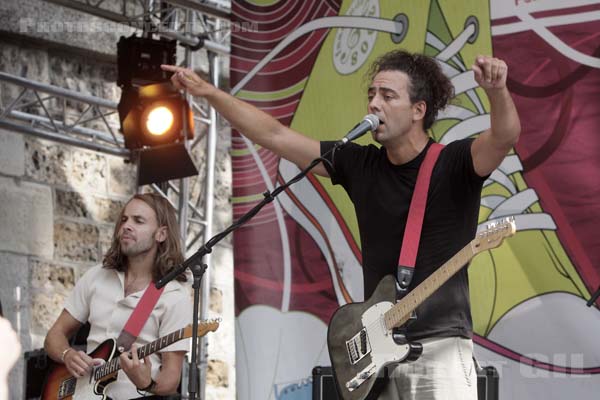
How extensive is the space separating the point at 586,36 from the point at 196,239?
3.84 meters

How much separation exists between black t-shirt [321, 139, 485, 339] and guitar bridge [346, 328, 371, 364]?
132 millimetres

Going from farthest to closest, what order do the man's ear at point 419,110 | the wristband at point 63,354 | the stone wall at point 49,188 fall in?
1. the stone wall at point 49,188
2. the wristband at point 63,354
3. the man's ear at point 419,110

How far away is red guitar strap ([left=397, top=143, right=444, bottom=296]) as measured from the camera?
10.6ft

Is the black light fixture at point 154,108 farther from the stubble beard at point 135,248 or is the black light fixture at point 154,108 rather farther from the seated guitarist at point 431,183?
the seated guitarist at point 431,183

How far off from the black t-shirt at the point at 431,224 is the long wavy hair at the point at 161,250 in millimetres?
1253

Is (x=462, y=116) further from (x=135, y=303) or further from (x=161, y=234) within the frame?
(x=135, y=303)

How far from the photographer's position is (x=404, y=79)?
3.61 metres

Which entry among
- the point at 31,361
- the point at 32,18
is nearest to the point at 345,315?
the point at 31,361

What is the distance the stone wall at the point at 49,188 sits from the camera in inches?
285

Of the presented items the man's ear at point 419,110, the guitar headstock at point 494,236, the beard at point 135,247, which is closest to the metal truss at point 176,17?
the beard at point 135,247

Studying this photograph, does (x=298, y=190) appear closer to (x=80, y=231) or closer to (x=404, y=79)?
(x=404, y=79)

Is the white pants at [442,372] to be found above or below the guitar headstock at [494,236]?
below

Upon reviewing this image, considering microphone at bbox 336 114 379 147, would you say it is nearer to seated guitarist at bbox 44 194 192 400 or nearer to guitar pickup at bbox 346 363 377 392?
guitar pickup at bbox 346 363 377 392

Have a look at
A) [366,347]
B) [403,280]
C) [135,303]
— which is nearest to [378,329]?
[366,347]
